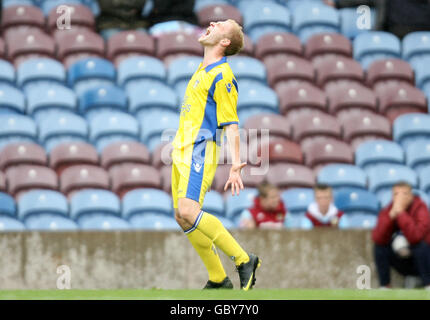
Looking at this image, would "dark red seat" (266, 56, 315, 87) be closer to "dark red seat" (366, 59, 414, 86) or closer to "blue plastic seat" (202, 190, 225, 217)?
"dark red seat" (366, 59, 414, 86)

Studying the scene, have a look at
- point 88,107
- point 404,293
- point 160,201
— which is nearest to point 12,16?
point 88,107

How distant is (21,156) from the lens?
9.34 m

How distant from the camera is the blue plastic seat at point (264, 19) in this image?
1159 centimetres

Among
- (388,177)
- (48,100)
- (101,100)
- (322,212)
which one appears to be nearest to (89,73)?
(101,100)

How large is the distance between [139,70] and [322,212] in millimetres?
3659

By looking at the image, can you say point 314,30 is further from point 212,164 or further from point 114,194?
point 212,164

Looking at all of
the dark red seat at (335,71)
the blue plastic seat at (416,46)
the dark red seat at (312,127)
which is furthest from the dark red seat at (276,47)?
the blue plastic seat at (416,46)

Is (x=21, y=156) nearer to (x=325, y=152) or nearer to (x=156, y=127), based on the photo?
(x=156, y=127)

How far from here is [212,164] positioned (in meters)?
5.30

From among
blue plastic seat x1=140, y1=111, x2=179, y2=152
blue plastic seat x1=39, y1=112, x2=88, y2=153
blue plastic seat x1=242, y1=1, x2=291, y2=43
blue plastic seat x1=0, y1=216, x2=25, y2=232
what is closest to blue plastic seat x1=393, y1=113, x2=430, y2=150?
blue plastic seat x1=242, y1=1, x2=291, y2=43

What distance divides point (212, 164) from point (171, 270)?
2.17m

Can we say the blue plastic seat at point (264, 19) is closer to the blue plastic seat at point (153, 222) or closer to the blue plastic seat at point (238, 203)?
the blue plastic seat at point (238, 203)

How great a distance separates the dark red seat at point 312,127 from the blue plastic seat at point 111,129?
6.01ft
